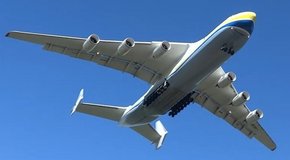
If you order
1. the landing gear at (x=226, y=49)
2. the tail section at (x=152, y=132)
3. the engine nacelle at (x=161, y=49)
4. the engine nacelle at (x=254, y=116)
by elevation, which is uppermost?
the landing gear at (x=226, y=49)

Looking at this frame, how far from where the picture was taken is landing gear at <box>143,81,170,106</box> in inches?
1153

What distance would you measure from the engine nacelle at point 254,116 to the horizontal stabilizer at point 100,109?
7458 millimetres

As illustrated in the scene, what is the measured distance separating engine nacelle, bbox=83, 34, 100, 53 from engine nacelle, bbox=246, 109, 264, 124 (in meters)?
10.8

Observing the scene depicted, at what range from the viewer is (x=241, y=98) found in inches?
1265

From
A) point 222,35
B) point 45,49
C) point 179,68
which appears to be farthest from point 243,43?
point 45,49

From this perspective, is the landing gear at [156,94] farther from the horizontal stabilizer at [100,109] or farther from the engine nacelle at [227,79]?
the engine nacelle at [227,79]

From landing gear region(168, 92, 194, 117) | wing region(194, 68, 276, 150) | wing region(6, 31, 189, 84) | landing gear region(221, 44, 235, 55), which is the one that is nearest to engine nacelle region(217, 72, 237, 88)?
wing region(194, 68, 276, 150)

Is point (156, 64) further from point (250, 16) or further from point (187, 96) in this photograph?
point (250, 16)

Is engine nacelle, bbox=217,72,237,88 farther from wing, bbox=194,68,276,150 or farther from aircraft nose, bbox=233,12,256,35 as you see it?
aircraft nose, bbox=233,12,256,35

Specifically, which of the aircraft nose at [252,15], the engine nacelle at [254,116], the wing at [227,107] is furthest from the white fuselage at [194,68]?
the engine nacelle at [254,116]

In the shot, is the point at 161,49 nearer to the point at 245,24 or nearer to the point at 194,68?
the point at 194,68

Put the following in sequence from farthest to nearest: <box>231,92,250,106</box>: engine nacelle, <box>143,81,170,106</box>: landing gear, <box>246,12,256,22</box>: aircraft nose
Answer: <box>231,92,250,106</box>: engine nacelle → <box>143,81,170,106</box>: landing gear → <box>246,12,256,22</box>: aircraft nose

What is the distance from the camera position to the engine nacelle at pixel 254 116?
33.2 metres

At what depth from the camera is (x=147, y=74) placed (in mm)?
31344
